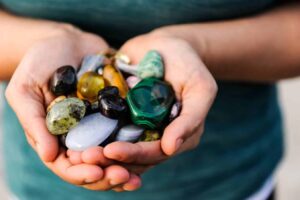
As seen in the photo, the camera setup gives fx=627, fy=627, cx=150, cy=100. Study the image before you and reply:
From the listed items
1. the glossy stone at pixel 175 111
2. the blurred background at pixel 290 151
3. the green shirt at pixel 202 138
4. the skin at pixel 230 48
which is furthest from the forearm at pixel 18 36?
A: the blurred background at pixel 290 151

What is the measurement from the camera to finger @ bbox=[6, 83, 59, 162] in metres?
0.78

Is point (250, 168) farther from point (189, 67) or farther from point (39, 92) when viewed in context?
point (39, 92)

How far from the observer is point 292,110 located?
2.44 meters

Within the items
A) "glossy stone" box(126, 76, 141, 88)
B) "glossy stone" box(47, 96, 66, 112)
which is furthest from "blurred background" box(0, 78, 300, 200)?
"glossy stone" box(47, 96, 66, 112)

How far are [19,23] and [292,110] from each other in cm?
163

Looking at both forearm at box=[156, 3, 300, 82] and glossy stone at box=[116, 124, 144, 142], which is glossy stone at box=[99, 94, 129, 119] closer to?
glossy stone at box=[116, 124, 144, 142]

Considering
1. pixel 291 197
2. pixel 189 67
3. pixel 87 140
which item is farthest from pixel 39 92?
pixel 291 197

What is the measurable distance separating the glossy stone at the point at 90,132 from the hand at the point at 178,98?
8 centimetres

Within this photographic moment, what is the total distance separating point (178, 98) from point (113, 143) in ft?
0.56

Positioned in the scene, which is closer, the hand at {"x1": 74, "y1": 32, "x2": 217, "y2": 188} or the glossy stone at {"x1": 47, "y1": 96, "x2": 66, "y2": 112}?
the hand at {"x1": 74, "y1": 32, "x2": 217, "y2": 188}

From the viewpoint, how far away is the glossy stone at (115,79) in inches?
37.3

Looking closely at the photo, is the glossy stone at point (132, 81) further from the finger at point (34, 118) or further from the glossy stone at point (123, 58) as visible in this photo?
the finger at point (34, 118)

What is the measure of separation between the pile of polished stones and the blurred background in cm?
100

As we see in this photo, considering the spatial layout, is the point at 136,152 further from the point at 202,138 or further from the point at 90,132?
the point at 202,138
